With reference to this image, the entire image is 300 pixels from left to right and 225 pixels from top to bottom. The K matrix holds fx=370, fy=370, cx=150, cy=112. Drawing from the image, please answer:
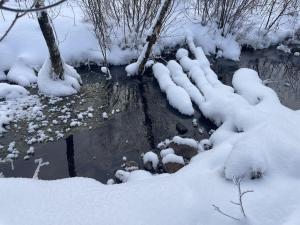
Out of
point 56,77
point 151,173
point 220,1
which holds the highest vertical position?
point 220,1

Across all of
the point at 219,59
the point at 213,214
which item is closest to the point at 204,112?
the point at 219,59

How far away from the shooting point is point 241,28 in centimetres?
943

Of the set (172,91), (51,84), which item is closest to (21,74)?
(51,84)

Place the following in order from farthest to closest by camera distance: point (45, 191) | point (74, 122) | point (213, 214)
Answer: point (74, 122), point (45, 191), point (213, 214)

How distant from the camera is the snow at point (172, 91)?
22.4 ft

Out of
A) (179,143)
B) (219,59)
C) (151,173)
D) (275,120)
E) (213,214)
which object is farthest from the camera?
(219,59)

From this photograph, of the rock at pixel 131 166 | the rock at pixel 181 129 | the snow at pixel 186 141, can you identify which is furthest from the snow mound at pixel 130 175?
the rock at pixel 181 129

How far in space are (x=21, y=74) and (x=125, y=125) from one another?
263cm

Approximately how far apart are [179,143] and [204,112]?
45.6 inches

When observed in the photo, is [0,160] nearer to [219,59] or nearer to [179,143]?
[179,143]

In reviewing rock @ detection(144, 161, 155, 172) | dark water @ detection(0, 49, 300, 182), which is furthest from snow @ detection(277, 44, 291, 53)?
rock @ detection(144, 161, 155, 172)

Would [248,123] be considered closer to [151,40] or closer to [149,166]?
[149,166]

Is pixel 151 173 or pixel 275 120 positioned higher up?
pixel 275 120

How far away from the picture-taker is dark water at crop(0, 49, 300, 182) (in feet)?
18.5
